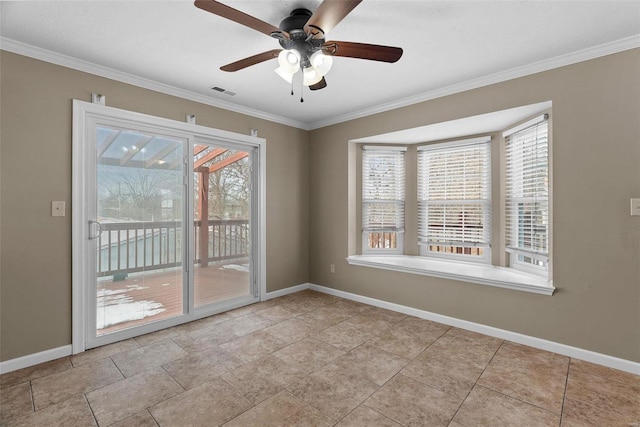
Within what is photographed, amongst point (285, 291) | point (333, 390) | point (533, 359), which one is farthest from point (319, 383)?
point (285, 291)

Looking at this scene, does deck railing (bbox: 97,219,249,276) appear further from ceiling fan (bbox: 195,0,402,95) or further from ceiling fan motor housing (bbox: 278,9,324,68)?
ceiling fan motor housing (bbox: 278,9,324,68)

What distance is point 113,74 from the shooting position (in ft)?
9.44

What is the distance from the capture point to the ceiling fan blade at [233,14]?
4.94ft

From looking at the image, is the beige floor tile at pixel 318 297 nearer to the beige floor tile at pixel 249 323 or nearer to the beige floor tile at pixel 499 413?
the beige floor tile at pixel 249 323

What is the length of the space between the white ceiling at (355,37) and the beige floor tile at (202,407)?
8.54 ft

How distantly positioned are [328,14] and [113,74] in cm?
240

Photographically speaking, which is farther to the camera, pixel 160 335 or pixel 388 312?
pixel 388 312

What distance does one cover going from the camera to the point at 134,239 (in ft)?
10.3

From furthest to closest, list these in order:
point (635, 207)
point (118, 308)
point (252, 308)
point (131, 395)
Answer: point (252, 308) → point (118, 308) → point (635, 207) → point (131, 395)

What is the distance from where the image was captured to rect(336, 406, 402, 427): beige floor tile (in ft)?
5.93

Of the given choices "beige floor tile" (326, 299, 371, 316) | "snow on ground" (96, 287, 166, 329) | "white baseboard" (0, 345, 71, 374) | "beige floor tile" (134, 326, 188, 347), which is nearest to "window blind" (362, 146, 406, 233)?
"beige floor tile" (326, 299, 371, 316)

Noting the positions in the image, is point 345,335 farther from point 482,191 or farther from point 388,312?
point 482,191

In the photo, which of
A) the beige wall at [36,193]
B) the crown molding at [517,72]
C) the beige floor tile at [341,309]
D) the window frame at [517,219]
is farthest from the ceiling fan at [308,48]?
the beige floor tile at [341,309]

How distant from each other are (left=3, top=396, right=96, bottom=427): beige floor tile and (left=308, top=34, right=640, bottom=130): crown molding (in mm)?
3966
